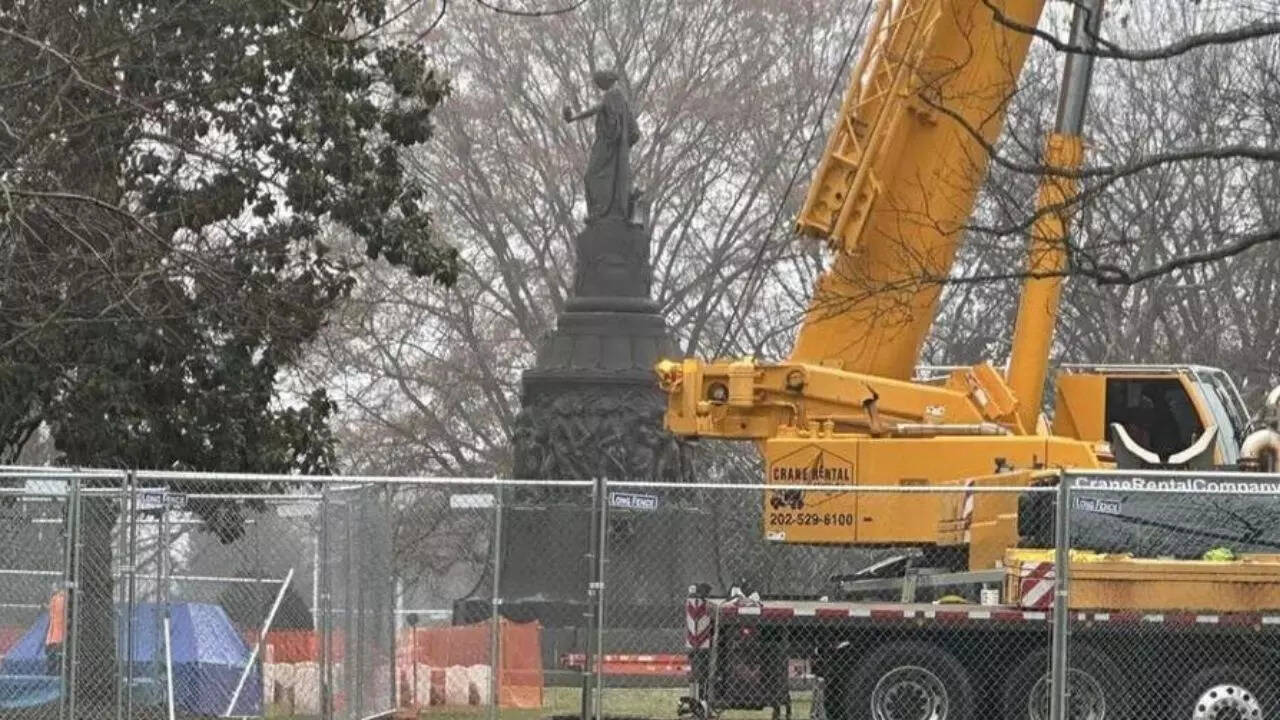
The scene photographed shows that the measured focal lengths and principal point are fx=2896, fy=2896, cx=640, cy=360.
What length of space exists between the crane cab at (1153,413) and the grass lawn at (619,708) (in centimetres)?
329

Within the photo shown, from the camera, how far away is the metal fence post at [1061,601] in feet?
55.1

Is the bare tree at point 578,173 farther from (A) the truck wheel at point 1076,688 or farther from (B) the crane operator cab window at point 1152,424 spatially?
(A) the truck wheel at point 1076,688

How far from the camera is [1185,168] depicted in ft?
138

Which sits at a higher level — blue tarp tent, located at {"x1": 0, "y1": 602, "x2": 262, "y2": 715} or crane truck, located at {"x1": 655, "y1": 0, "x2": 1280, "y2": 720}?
crane truck, located at {"x1": 655, "y1": 0, "x2": 1280, "y2": 720}

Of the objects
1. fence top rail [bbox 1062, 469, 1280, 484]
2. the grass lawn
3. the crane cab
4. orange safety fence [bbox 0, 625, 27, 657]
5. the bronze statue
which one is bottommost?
the grass lawn

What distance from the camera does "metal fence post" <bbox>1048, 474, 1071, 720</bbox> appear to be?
661 inches

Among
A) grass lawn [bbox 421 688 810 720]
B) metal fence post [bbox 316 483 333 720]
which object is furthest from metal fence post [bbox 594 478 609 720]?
metal fence post [bbox 316 483 333 720]

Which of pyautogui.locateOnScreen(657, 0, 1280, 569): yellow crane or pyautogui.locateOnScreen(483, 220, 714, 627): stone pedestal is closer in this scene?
pyautogui.locateOnScreen(657, 0, 1280, 569): yellow crane

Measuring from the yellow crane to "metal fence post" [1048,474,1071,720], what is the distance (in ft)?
13.4

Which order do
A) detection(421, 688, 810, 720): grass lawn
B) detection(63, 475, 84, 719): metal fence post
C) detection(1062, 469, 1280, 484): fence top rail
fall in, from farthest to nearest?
1. detection(421, 688, 810, 720): grass lawn
2. detection(63, 475, 84, 719): metal fence post
3. detection(1062, 469, 1280, 484): fence top rail

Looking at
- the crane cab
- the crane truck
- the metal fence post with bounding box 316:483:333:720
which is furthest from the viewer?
the crane cab

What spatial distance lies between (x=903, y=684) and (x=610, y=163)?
1747cm

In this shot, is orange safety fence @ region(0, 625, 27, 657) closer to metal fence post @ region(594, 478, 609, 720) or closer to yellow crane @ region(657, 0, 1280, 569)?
metal fence post @ region(594, 478, 609, 720)

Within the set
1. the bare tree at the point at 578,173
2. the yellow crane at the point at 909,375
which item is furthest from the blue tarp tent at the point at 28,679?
the bare tree at the point at 578,173
